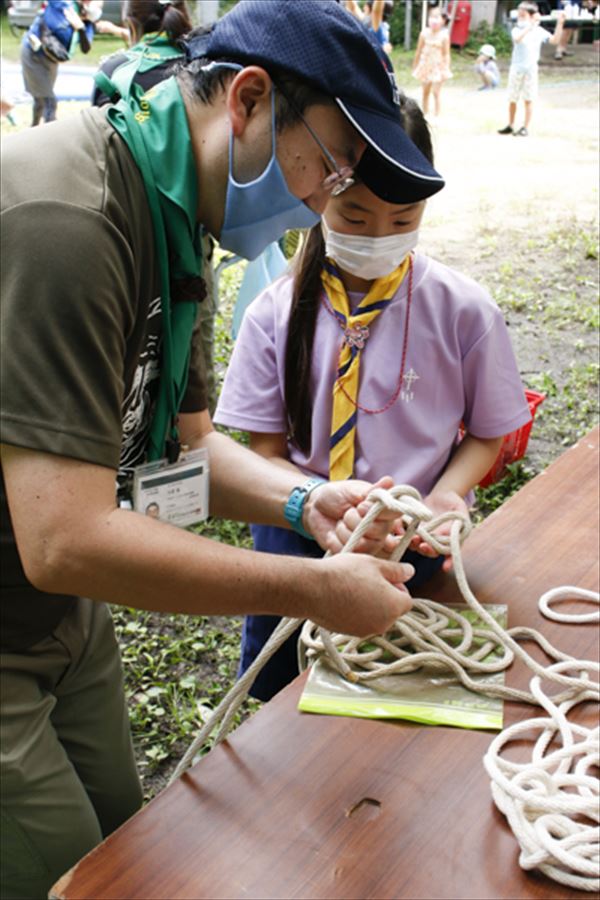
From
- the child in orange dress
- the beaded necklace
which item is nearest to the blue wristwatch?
the beaded necklace

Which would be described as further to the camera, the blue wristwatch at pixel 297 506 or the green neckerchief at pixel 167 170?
the blue wristwatch at pixel 297 506

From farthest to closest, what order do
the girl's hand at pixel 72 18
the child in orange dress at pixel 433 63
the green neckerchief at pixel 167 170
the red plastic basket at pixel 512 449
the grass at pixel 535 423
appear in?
the child in orange dress at pixel 433 63
the girl's hand at pixel 72 18
the red plastic basket at pixel 512 449
the grass at pixel 535 423
the green neckerchief at pixel 167 170

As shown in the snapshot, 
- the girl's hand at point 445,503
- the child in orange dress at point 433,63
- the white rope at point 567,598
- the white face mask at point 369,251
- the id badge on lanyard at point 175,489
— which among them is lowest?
the child in orange dress at point 433,63

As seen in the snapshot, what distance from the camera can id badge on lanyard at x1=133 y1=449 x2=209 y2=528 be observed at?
146 cm

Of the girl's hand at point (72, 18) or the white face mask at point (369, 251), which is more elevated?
the white face mask at point (369, 251)

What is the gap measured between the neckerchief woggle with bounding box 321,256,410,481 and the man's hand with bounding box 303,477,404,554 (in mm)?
182

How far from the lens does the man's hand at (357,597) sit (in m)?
1.26

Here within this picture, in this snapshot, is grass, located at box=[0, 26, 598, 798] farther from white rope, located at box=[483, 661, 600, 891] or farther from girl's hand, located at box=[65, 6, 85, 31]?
girl's hand, located at box=[65, 6, 85, 31]

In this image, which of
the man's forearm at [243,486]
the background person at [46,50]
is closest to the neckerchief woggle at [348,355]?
the man's forearm at [243,486]

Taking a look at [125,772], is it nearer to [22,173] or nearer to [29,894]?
[29,894]

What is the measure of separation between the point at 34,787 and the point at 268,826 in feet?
1.45

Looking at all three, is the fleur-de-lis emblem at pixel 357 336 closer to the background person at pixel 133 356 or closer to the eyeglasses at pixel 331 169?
the background person at pixel 133 356

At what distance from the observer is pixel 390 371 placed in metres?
1.88

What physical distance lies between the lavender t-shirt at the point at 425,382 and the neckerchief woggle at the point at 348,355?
0.7 inches
